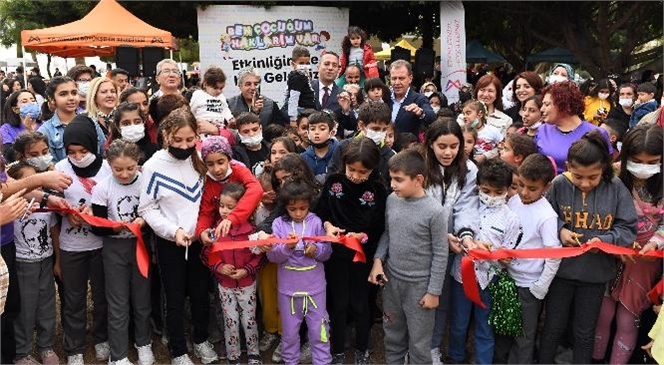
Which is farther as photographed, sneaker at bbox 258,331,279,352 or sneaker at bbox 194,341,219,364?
sneaker at bbox 258,331,279,352

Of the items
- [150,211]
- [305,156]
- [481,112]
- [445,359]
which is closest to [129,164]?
[150,211]

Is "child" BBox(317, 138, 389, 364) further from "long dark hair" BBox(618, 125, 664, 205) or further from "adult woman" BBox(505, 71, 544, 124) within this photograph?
"adult woman" BBox(505, 71, 544, 124)

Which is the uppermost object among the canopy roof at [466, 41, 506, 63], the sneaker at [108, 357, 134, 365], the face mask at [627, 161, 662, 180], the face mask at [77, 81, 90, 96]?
the canopy roof at [466, 41, 506, 63]

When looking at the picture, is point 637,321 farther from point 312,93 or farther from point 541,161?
point 312,93

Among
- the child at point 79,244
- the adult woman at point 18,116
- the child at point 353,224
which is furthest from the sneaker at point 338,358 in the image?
the adult woman at point 18,116

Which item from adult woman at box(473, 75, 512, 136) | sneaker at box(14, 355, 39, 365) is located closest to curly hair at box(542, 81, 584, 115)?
adult woman at box(473, 75, 512, 136)

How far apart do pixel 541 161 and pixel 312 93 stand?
334 centimetres

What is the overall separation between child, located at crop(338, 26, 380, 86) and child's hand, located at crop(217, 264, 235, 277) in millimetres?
4689

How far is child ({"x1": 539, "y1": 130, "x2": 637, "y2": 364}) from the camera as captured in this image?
373 cm

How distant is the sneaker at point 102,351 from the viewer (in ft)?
14.3

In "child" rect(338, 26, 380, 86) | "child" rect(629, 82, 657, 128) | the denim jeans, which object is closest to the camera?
the denim jeans

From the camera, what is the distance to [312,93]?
21.8 feet

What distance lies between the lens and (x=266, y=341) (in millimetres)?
4574

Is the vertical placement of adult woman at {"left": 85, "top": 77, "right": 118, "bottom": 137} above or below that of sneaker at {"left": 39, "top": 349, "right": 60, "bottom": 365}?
above
